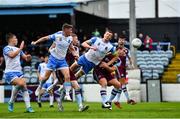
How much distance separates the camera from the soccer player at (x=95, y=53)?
22.2 metres

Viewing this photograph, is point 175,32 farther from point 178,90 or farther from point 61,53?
point 61,53

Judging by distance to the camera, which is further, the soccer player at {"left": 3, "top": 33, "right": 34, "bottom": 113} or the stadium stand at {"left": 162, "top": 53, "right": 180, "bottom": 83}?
the stadium stand at {"left": 162, "top": 53, "right": 180, "bottom": 83}

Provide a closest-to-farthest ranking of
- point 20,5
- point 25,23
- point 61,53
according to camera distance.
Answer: point 61,53 < point 20,5 < point 25,23

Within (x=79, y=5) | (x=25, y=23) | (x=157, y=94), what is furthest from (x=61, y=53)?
(x=25, y=23)

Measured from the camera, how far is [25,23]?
46531mm

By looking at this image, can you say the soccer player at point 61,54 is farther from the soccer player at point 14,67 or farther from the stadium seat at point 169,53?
the stadium seat at point 169,53

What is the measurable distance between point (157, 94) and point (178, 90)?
95cm

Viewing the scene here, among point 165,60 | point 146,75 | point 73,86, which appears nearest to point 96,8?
point 165,60

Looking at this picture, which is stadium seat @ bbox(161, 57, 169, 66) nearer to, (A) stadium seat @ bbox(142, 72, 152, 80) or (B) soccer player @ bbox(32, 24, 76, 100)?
(A) stadium seat @ bbox(142, 72, 152, 80)

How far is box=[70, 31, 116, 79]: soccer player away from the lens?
22250 mm

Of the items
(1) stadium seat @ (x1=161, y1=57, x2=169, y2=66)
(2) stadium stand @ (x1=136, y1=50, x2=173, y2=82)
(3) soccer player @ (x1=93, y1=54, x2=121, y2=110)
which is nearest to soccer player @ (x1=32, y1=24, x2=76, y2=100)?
(3) soccer player @ (x1=93, y1=54, x2=121, y2=110)

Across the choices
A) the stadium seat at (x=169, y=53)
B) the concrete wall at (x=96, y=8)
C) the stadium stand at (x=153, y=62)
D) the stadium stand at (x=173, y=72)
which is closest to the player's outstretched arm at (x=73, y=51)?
the stadium stand at (x=173, y=72)

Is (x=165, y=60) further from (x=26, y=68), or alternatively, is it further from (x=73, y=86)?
(x=73, y=86)

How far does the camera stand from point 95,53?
22422 millimetres
